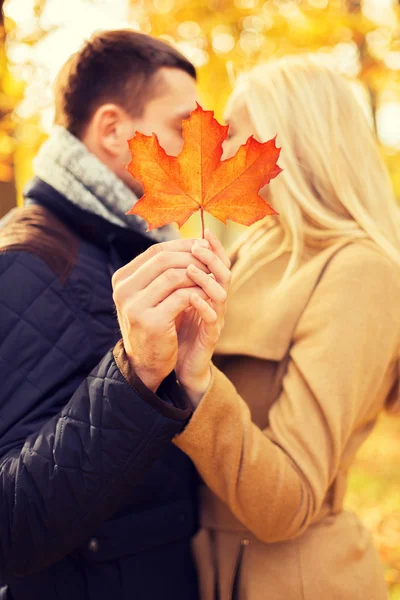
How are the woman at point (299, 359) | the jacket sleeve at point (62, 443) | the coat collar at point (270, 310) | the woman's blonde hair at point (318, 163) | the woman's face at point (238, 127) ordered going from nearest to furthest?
the jacket sleeve at point (62, 443) < the woman at point (299, 359) < the coat collar at point (270, 310) < the woman's blonde hair at point (318, 163) < the woman's face at point (238, 127)

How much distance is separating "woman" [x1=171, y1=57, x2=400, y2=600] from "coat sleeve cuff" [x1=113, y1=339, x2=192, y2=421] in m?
0.07

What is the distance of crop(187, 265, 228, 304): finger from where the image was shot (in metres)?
1.21

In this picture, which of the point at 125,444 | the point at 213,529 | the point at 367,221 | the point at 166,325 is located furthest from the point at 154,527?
the point at 367,221

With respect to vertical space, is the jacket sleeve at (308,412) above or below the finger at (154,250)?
below

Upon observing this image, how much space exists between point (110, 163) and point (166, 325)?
972mm

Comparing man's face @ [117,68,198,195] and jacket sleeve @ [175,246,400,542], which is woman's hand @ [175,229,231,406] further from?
man's face @ [117,68,198,195]

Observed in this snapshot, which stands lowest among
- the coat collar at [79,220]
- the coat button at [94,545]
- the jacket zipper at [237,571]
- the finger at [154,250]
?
the jacket zipper at [237,571]

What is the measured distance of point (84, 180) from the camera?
187 cm

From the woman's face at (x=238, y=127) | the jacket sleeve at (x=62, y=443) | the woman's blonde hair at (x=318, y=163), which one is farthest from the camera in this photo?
the woman's face at (x=238, y=127)

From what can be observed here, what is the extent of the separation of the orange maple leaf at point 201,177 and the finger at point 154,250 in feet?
0.14

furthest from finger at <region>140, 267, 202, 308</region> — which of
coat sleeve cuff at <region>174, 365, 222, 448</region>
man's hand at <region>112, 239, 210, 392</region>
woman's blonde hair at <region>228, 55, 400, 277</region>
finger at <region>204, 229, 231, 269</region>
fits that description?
woman's blonde hair at <region>228, 55, 400, 277</region>

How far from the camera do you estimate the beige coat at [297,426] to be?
5.15 ft

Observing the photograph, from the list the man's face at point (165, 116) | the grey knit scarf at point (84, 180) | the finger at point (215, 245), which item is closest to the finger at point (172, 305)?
the finger at point (215, 245)

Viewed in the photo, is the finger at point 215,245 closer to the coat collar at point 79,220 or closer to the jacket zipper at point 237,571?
the coat collar at point 79,220
